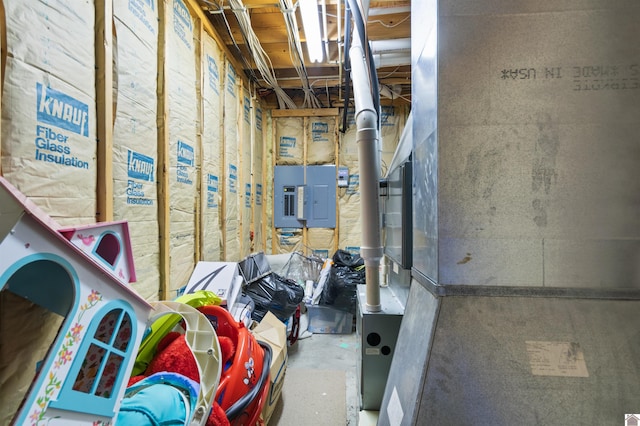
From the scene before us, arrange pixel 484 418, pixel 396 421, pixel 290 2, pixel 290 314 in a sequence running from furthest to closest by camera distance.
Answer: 1. pixel 290 314
2. pixel 290 2
3. pixel 396 421
4. pixel 484 418

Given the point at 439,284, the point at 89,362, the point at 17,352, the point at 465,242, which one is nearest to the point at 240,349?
the point at 89,362

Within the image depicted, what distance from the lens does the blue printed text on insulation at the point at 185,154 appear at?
80.7 inches

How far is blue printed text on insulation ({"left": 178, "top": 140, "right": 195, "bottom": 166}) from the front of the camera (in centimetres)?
205

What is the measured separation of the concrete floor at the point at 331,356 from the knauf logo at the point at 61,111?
2102 mm

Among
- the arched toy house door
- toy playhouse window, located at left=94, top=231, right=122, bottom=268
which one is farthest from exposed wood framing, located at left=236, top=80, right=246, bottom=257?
the arched toy house door

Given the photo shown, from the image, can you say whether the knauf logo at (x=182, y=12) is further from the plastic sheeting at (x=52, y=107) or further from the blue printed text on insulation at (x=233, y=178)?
the blue printed text on insulation at (x=233, y=178)

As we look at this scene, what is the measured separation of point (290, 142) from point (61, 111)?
350 cm

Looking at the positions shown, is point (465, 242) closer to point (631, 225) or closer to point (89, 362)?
point (631, 225)

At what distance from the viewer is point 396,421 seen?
863mm

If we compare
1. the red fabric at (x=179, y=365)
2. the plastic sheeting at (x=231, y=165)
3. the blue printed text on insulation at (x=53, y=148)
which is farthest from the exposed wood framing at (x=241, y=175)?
the red fabric at (x=179, y=365)

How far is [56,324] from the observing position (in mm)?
658

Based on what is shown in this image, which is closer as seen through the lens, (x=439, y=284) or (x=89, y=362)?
(x=89, y=362)

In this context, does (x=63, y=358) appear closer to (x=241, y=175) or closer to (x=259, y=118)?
(x=241, y=175)

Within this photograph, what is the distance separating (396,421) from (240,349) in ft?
2.64
